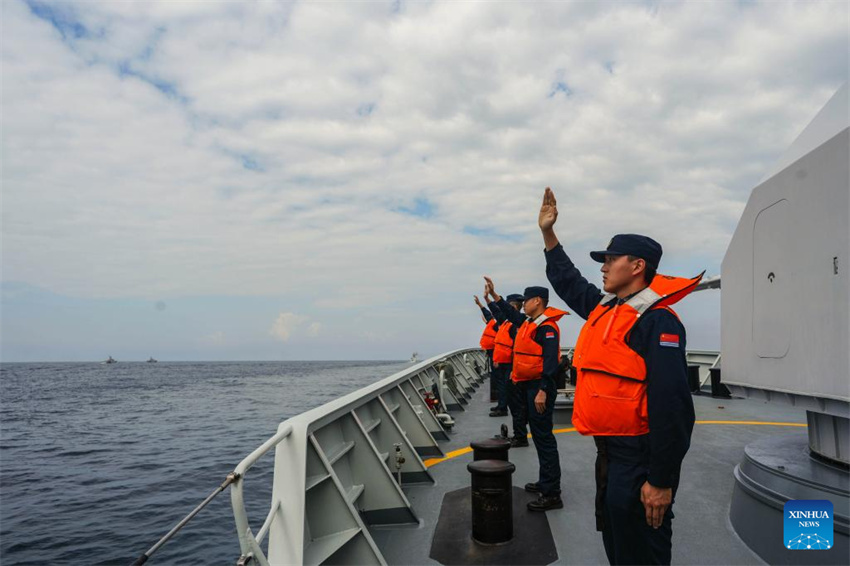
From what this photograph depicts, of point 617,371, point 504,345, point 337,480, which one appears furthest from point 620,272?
point 504,345

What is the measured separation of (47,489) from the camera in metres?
15.0

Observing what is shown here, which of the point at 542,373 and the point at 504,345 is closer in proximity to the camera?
the point at 542,373

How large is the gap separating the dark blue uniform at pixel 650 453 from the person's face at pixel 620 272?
247 millimetres

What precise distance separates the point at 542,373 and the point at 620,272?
243 cm

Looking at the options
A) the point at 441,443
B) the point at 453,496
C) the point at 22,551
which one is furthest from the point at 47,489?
the point at 453,496

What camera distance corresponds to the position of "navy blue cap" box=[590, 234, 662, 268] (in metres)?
2.60

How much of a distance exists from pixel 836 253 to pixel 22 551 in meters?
13.3

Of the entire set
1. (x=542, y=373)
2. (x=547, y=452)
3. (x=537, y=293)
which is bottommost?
(x=547, y=452)

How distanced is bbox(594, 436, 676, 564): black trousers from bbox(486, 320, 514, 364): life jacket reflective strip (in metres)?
5.30

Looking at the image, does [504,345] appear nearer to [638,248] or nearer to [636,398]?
[638,248]

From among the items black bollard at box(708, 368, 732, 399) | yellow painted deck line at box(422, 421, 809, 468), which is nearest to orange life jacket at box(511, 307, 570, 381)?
yellow painted deck line at box(422, 421, 809, 468)

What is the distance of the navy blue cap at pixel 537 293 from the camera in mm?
5457

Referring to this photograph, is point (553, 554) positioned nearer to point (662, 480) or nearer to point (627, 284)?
point (662, 480)

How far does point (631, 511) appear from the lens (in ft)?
7.85
